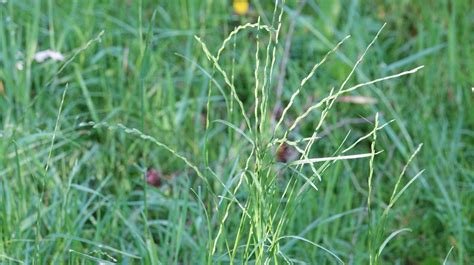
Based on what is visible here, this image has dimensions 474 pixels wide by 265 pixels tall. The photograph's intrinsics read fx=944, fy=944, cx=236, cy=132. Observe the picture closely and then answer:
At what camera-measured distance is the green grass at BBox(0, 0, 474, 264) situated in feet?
7.08

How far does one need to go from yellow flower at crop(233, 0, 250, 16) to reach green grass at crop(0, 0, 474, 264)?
0.04 meters

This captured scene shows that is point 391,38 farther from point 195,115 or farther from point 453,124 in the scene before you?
point 195,115

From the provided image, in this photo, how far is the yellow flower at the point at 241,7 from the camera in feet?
10.3

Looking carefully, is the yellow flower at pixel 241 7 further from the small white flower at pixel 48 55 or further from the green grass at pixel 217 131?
the small white flower at pixel 48 55

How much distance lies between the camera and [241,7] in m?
3.14

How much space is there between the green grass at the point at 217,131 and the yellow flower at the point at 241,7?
1.7 inches

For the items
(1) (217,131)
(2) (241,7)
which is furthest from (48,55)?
(2) (241,7)

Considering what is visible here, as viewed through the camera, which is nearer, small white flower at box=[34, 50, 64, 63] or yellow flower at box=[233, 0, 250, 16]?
small white flower at box=[34, 50, 64, 63]

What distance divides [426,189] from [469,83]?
20.7 inches

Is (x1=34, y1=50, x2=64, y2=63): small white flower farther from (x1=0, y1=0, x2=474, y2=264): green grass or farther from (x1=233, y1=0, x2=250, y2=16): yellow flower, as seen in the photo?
(x1=233, y1=0, x2=250, y2=16): yellow flower

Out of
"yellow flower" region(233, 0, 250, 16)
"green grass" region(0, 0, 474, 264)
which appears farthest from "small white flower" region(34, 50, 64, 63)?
"yellow flower" region(233, 0, 250, 16)

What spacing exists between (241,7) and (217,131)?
0.60 m

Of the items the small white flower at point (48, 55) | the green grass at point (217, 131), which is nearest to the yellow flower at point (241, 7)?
the green grass at point (217, 131)

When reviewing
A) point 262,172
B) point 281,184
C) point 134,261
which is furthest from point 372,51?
point 262,172
